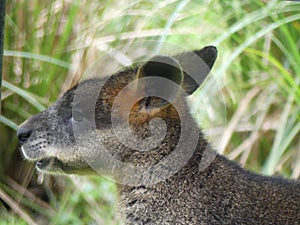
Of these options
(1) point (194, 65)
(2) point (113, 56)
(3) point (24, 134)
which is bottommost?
(2) point (113, 56)

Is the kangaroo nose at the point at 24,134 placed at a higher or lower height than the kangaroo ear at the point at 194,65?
lower

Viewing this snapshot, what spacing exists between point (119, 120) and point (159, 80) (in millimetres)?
316

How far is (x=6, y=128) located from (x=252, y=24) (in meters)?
1.88

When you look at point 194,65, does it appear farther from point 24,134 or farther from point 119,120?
point 24,134

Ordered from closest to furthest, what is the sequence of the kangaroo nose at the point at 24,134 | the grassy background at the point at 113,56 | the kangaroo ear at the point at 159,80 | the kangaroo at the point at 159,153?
1. the kangaroo ear at the point at 159,80
2. the kangaroo at the point at 159,153
3. the kangaroo nose at the point at 24,134
4. the grassy background at the point at 113,56

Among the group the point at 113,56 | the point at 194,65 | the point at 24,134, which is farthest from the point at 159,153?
the point at 113,56

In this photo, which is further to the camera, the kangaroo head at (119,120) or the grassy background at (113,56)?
the grassy background at (113,56)

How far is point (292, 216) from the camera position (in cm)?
339

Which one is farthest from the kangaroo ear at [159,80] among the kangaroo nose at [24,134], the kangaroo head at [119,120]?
the kangaroo nose at [24,134]

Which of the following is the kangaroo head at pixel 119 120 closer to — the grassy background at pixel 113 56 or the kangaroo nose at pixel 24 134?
the kangaroo nose at pixel 24 134

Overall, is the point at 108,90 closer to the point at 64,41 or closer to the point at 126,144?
the point at 126,144

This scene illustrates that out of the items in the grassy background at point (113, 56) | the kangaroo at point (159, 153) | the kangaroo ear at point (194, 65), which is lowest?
the grassy background at point (113, 56)

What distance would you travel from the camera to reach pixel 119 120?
3543mm

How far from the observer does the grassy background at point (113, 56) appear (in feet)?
17.2
